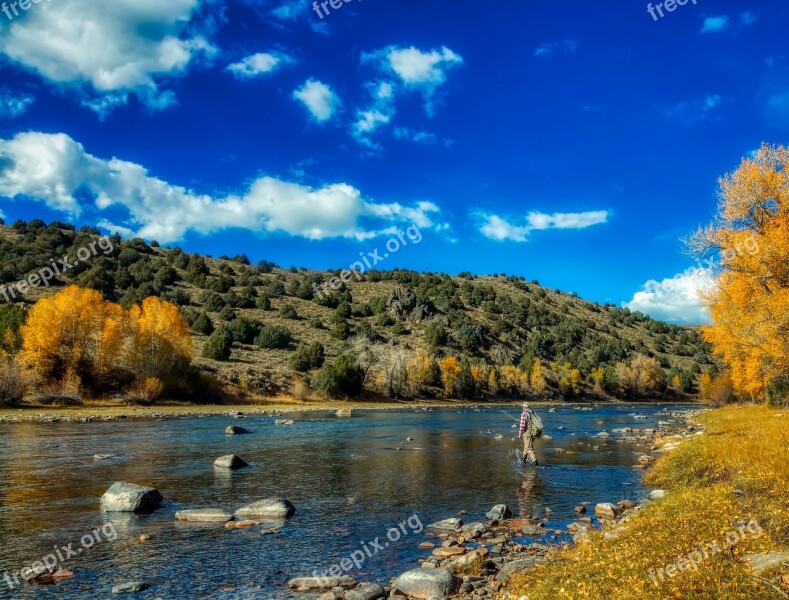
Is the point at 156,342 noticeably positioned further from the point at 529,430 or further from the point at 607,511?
the point at 607,511

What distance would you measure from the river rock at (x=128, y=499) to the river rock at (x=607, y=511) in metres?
13.8

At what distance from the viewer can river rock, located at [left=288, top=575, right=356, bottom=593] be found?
34.7 ft

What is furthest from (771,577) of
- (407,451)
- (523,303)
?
(523,303)

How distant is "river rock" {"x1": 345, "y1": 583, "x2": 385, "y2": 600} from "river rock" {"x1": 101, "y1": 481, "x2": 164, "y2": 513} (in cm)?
934

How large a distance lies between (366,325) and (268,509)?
96.3 meters

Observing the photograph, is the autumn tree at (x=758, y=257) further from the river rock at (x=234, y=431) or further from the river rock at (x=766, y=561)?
the river rock at (x=234, y=431)

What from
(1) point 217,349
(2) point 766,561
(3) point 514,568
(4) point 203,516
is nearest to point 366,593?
(3) point 514,568

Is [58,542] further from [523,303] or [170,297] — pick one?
[523,303]

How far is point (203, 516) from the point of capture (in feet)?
51.3

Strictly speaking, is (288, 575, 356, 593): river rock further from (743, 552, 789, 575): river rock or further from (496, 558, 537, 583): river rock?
(743, 552, 789, 575): river rock

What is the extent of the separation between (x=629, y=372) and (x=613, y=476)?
113 metres

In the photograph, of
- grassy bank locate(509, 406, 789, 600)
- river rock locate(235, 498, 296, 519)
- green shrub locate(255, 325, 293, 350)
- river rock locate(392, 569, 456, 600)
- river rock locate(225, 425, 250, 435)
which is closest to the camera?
grassy bank locate(509, 406, 789, 600)

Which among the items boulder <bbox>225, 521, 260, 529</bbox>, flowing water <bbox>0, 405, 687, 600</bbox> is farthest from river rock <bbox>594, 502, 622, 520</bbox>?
boulder <bbox>225, 521, 260, 529</bbox>

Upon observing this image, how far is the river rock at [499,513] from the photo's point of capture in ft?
51.3
